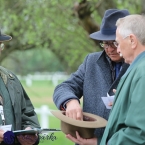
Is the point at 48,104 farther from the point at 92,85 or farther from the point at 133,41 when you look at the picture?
the point at 133,41

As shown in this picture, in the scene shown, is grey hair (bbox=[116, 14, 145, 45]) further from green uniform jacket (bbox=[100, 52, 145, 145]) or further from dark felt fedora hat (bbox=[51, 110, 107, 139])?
dark felt fedora hat (bbox=[51, 110, 107, 139])

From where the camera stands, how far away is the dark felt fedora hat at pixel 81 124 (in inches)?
144

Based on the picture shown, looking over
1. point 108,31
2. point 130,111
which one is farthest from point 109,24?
point 130,111

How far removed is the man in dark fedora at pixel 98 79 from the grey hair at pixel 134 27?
86 cm

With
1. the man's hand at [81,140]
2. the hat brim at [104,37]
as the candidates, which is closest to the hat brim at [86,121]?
the man's hand at [81,140]

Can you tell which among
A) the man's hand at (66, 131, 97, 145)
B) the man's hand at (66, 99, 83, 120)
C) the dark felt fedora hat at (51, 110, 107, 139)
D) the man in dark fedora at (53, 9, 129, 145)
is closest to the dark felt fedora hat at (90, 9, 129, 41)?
the man in dark fedora at (53, 9, 129, 145)

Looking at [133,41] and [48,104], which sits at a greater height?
[133,41]

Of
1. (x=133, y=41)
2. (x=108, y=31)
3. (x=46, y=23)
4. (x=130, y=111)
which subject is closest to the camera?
(x=130, y=111)

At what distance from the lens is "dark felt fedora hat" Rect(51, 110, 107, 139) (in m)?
3.67

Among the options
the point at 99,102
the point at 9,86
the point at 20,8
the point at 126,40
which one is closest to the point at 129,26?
the point at 126,40

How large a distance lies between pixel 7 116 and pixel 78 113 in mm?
693

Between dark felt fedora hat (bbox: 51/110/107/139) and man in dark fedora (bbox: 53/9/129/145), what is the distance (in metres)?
0.20

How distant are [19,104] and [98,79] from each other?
0.73 meters

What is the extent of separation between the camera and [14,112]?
4277 mm
